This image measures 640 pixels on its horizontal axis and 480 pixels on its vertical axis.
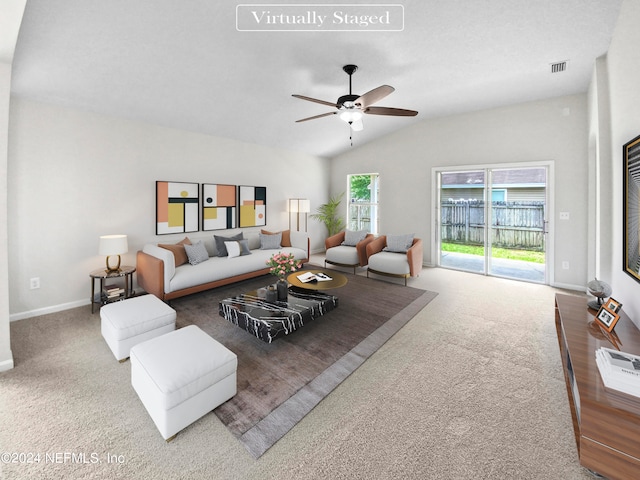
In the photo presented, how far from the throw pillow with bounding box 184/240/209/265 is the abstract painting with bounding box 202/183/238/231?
69 cm

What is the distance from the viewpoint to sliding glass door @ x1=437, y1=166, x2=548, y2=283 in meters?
5.08

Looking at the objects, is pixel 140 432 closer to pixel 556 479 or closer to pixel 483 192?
pixel 556 479

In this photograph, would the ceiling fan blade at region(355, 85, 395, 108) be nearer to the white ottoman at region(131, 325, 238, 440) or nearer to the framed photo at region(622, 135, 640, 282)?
the framed photo at region(622, 135, 640, 282)

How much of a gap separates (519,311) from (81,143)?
6.32 meters

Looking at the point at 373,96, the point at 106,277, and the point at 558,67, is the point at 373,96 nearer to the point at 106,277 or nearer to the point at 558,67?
the point at 558,67

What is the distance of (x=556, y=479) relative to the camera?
148 cm

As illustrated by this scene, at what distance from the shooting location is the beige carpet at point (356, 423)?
60.6 inches

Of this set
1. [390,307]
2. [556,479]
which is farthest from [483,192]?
[556,479]

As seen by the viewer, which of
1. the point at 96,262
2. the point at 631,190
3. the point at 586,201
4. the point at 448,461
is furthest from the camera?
the point at 586,201

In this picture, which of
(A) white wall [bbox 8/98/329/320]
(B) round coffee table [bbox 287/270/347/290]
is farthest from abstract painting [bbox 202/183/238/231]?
(B) round coffee table [bbox 287/270/347/290]

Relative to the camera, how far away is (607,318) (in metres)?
2.15

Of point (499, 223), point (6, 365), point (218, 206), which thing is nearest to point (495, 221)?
point (499, 223)

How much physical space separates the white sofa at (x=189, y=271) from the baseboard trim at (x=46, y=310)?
740mm

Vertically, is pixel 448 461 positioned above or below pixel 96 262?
below
